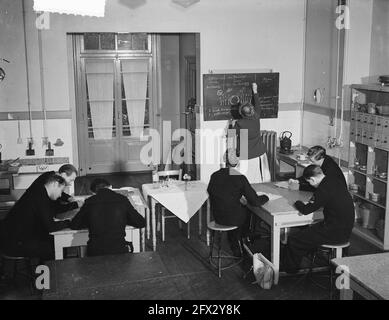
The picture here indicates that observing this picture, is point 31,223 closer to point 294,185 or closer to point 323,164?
point 294,185

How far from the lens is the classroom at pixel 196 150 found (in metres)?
5.45

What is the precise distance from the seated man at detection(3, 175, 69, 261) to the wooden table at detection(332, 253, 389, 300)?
Result: 115 inches

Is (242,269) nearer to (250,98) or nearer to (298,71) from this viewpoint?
(250,98)

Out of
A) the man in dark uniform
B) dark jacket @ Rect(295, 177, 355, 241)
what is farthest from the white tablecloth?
dark jacket @ Rect(295, 177, 355, 241)

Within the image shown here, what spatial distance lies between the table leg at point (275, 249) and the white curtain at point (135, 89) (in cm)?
594

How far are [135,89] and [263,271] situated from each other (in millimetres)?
6151

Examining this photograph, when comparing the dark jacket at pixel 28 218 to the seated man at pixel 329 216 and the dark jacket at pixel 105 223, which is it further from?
the seated man at pixel 329 216

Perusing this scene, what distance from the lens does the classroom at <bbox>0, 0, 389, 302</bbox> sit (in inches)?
214

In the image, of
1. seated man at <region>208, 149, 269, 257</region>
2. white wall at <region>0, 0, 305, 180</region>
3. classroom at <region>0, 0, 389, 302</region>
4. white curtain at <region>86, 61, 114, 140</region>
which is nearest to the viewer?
classroom at <region>0, 0, 389, 302</region>

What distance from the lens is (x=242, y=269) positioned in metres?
6.36

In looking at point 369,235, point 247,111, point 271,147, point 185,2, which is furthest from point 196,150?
point 369,235

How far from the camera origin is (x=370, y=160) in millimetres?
7426

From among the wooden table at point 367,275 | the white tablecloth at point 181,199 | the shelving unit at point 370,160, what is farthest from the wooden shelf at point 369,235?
the wooden table at point 367,275

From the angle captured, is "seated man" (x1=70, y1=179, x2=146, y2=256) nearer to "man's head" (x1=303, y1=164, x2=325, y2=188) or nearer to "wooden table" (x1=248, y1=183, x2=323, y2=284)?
"wooden table" (x1=248, y1=183, x2=323, y2=284)
